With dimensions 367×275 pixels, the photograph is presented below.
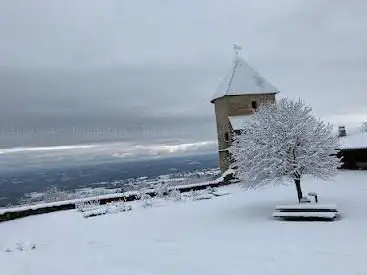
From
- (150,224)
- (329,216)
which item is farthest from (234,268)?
(150,224)

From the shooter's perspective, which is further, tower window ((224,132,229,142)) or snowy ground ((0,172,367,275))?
tower window ((224,132,229,142))

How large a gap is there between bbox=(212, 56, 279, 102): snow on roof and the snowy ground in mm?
16925

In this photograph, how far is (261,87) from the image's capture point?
1427 inches

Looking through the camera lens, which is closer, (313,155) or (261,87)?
(313,155)

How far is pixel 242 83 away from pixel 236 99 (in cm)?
194

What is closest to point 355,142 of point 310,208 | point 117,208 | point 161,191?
point 161,191

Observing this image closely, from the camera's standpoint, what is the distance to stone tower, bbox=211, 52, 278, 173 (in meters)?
35.2

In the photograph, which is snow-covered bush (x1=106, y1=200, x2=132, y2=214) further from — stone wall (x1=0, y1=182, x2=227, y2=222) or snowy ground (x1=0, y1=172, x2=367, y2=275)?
stone wall (x1=0, y1=182, x2=227, y2=222)

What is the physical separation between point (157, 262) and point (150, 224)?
5.91 meters

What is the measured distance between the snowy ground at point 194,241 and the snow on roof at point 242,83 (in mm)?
16925

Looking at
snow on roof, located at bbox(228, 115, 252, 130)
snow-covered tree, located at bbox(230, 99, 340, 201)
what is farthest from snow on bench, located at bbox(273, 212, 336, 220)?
snow on roof, located at bbox(228, 115, 252, 130)

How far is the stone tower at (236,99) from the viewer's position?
1388 inches

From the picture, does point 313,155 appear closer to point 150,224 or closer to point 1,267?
point 150,224

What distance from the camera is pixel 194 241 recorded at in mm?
12406
